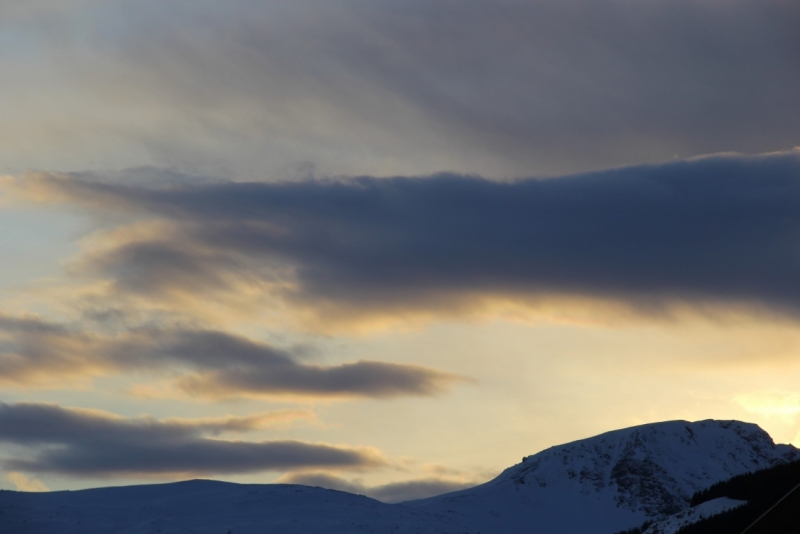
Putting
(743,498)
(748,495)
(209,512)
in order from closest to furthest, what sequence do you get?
(743,498), (748,495), (209,512)

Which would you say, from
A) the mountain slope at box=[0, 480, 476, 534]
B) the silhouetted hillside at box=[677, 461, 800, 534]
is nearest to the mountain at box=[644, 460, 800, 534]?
the silhouetted hillside at box=[677, 461, 800, 534]

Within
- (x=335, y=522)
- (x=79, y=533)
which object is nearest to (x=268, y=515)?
(x=335, y=522)

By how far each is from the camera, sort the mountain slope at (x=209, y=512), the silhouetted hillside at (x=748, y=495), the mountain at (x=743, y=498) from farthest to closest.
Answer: the mountain slope at (x=209, y=512), the mountain at (x=743, y=498), the silhouetted hillside at (x=748, y=495)

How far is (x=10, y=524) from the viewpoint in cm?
14638

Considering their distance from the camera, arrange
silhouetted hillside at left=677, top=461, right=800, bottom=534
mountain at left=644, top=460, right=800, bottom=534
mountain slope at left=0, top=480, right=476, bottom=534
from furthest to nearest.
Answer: mountain slope at left=0, top=480, right=476, bottom=534
mountain at left=644, top=460, right=800, bottom=534
silhouetted hillside at left=677, top=461, right=800, bottom=534

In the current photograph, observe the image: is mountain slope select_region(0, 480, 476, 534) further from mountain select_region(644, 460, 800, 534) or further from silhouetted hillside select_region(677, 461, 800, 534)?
silhouetted hillside select_region(677, 461, 800, 534)

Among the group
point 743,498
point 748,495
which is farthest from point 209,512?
point 748,495

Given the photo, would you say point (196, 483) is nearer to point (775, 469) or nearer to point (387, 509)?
point (387, 509)

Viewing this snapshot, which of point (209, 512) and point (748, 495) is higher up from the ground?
point (209, 512)

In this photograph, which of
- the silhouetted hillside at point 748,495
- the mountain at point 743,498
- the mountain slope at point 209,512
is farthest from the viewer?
the mountain slope at point 209,512

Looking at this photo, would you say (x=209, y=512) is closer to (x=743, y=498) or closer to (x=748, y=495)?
(x=743, y=498)

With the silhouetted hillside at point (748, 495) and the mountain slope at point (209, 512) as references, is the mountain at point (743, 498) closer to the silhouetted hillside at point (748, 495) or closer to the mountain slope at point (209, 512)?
the silhouetted hillside at point (748, 495)

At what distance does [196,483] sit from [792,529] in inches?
5130

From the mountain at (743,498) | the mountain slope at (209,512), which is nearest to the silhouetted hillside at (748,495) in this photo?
the mountain at (743,498)
